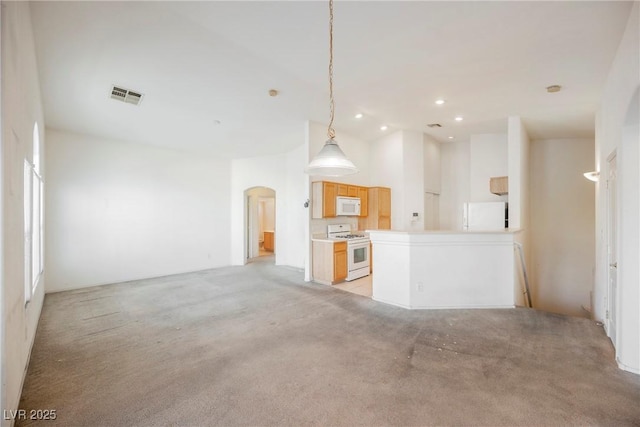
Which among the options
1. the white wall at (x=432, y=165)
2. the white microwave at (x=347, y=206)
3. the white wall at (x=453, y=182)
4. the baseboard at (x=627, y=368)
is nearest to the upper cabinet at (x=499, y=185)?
the white wall at (x=453, y=182)

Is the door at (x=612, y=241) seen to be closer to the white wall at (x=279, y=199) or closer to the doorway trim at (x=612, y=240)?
the doorway trim at (x=612, y=240)

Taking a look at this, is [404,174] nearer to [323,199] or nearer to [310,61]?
[323,199]

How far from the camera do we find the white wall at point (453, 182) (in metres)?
7.45

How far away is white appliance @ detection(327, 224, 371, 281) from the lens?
577 centimetres

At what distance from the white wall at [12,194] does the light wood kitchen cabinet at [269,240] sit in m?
8.54

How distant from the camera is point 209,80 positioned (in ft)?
12.5

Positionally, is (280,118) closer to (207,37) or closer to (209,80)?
(209,80)

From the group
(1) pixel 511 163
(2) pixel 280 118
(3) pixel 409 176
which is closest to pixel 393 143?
(3) pixel 409 176

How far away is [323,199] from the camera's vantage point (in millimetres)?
5734

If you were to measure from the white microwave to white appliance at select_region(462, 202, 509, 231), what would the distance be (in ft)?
7.93

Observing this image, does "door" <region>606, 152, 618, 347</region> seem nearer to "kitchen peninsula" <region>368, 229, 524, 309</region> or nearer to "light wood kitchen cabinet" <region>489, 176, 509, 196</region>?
"kitchen peninsula" <region>368, 229, 524, 309</region>

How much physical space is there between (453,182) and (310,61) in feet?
18.9

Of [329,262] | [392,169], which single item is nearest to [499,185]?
[392,169]

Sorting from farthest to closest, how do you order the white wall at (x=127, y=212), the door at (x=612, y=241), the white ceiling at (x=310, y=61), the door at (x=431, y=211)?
the door at (x=431, y=211)
the white wall at (x=127, y=212)
the door at (x=612, y=241)
the white ceiling at (x=310, y=61)
